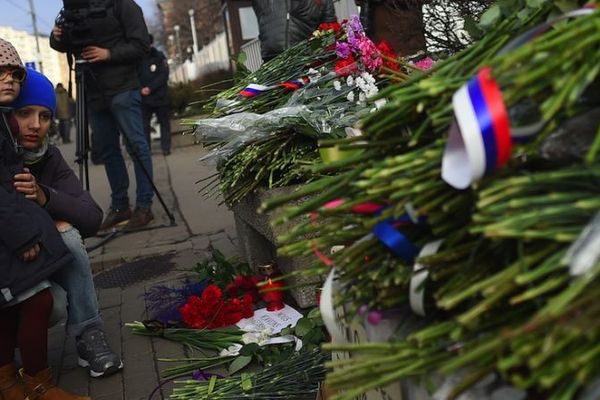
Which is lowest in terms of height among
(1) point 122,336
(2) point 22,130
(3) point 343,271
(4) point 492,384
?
(1) point 122,336

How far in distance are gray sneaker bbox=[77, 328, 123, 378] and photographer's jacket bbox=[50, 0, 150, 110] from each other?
2751 mm

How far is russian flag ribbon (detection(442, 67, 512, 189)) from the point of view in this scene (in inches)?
46.9

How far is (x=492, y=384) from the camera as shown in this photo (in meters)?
1.19

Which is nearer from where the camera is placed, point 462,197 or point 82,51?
point 462,197

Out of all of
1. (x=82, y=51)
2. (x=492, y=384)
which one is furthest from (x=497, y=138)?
(x=82, y=51)

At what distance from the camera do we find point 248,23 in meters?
15.0

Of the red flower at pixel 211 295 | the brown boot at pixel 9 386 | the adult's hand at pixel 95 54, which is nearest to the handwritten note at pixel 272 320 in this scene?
the red flower at pixel 211 295

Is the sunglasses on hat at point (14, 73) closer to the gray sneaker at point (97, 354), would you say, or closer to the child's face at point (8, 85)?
the child's face at point (8, 85)

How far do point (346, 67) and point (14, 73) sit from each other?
141cm

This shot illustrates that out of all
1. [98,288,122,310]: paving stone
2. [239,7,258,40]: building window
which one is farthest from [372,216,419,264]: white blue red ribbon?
[239,7,258,40]: building window

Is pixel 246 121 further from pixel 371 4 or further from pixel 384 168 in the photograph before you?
pixel 384 168

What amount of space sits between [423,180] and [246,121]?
2189 mm

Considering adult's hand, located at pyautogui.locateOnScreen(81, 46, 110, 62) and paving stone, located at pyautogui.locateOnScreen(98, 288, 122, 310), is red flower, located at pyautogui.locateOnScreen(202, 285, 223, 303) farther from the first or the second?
adult's hand, located at pyautogui.locateOnScreen(81, 46, 110, 62)

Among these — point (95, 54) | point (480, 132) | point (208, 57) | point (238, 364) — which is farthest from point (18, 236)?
point (208, 57)
